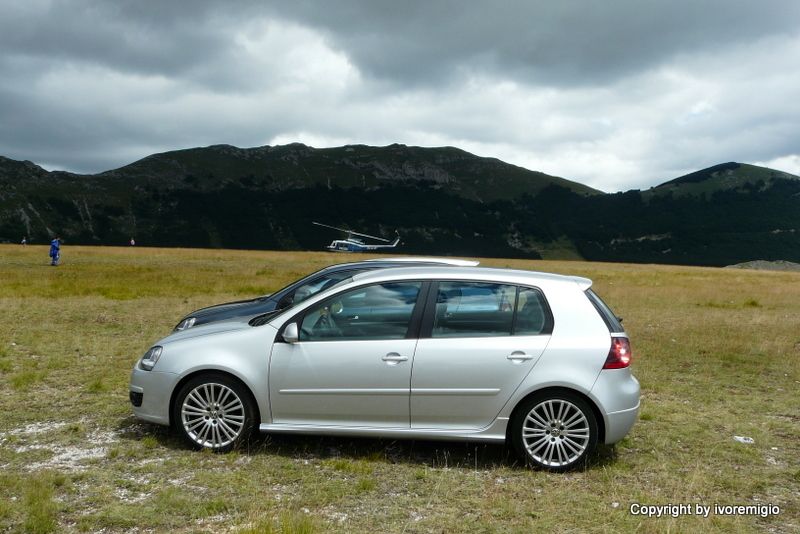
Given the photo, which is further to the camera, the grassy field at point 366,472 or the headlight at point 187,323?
the headlight at point 187,323

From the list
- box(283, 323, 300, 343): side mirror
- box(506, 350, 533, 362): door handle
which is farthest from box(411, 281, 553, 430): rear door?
box(283, 323, 300, 343): side mirror

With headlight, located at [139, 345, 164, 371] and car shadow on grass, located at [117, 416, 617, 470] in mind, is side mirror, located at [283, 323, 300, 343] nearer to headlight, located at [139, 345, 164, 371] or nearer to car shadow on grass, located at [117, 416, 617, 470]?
car shadow on grass, located at [117, 416, 617, 470]

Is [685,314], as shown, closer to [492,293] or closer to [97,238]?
[492,293]

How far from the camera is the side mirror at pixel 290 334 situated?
597cm

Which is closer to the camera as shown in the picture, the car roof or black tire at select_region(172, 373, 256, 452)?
black tire at select_region(172, 373, 256, 452)

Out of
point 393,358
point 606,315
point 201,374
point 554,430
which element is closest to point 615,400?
point 554,430

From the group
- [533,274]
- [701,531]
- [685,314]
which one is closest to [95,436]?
[533,274]

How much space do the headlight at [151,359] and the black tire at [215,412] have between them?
0.45m

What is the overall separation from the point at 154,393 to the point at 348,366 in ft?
6.67

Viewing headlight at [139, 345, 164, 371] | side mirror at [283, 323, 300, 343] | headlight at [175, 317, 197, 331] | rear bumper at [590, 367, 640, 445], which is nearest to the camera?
rear bumper at [590, 367, 640, 445]

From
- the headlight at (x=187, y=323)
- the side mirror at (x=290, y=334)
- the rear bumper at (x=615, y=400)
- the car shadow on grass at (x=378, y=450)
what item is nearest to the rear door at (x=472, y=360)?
the car shadow on grass at (x=378, y=450)

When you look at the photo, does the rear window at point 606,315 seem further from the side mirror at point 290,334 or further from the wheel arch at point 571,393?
the side mirror at point 290,334

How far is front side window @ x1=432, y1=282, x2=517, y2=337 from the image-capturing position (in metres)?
6.00

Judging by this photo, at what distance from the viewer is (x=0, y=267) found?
35312 millimetres
